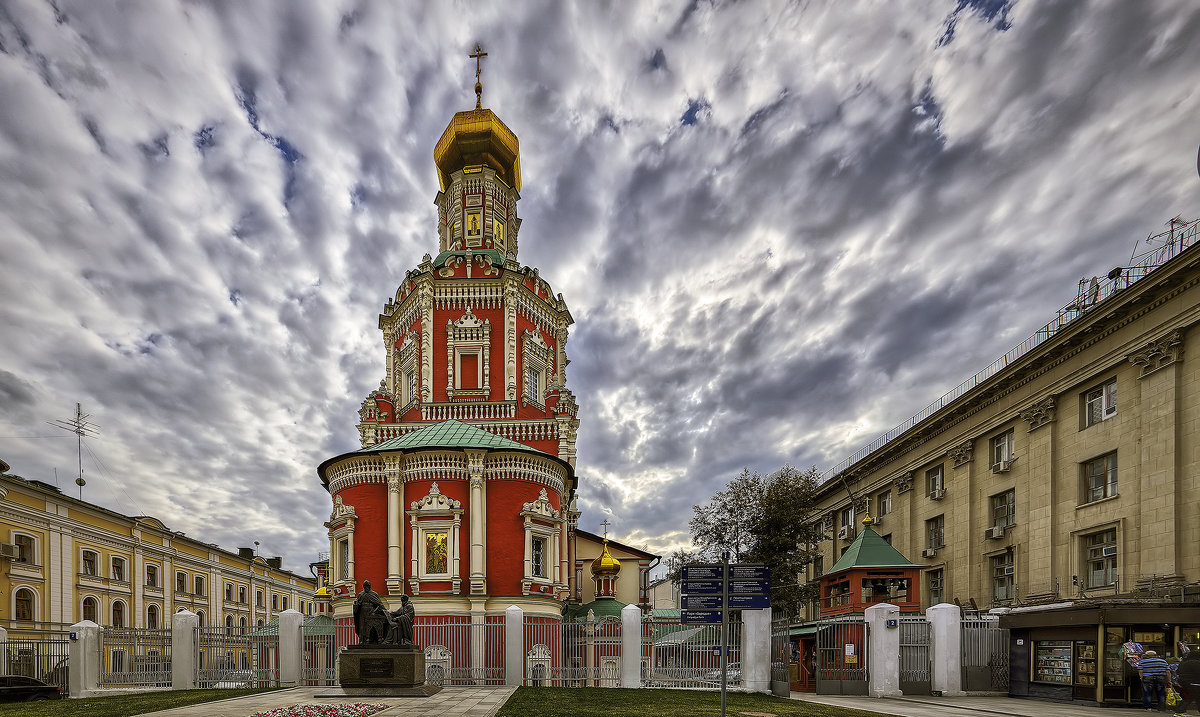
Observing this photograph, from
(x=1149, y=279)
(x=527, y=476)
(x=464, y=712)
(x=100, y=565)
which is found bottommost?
(x=100, y=565)

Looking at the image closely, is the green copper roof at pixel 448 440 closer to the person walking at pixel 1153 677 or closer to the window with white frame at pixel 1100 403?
the window with white frame at pixel 1100 403

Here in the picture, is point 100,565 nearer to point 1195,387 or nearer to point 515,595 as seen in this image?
point 515,595

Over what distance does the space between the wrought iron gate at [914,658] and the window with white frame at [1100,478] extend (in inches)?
287

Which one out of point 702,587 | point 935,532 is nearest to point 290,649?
point 702,587

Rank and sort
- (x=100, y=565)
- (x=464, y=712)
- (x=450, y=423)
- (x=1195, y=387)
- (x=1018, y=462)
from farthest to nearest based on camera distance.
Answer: (x=100, y=565) < (x=450, y=423) < (x=1018, y=462) < (x=1195, y=387) < (x=464, y=712)

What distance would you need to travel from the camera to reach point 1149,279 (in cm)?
2064

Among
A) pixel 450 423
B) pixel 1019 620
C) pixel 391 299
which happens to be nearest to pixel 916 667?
pixel 1019 620

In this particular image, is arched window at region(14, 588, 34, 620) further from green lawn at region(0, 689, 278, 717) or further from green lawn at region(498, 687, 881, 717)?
green lawn at region(498, 687, 881, 717)

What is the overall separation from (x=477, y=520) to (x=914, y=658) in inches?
615

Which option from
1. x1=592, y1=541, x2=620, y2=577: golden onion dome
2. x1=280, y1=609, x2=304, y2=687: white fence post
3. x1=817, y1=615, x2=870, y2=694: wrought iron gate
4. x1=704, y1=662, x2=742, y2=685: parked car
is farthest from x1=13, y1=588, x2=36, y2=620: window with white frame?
x1=817, y1=615, x2=870, y2=694: wrought iron gate

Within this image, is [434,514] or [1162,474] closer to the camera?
[1162,474]

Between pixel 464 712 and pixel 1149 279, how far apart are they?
2043 cm

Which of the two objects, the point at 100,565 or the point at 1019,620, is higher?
the point at 1019,620

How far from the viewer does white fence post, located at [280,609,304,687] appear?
22344 millimetres
